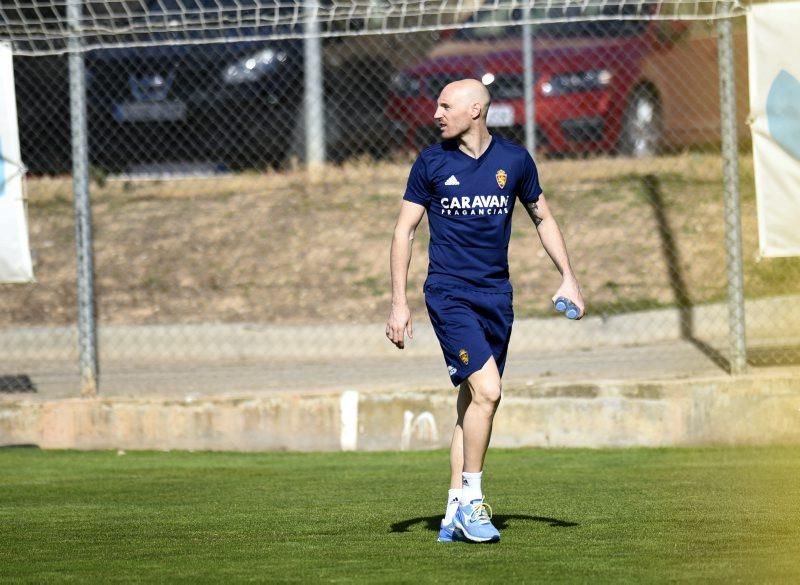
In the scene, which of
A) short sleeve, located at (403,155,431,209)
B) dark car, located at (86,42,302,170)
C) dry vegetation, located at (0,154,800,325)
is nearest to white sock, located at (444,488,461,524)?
short sleeve, located at (403,155,431,209)

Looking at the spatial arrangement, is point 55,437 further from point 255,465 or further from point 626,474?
point 626,474

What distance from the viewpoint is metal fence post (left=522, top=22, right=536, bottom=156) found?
11695mm

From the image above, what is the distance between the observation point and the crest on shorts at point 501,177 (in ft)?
19.2

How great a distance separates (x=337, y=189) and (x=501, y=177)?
7723mm

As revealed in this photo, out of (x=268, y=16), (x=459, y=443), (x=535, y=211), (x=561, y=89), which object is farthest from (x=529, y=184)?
(x=561, y=89)

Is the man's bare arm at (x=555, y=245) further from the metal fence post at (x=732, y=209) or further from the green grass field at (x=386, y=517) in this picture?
the metal fence post at (x=732, y=209)

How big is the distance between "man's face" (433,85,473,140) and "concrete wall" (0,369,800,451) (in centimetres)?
334

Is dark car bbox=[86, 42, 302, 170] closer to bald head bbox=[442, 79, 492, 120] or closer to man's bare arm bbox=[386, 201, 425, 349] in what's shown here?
bald head bbox=[442, 79, 492, 120]

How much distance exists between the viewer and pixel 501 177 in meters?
5.87

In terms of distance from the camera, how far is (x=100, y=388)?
1005cm

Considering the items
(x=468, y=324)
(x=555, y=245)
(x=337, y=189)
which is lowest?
(x=468, y=324)

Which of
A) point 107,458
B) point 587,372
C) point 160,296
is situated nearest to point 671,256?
point 587,372

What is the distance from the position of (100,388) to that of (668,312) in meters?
4.34

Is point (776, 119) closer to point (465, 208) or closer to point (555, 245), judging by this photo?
point (555, 245)
